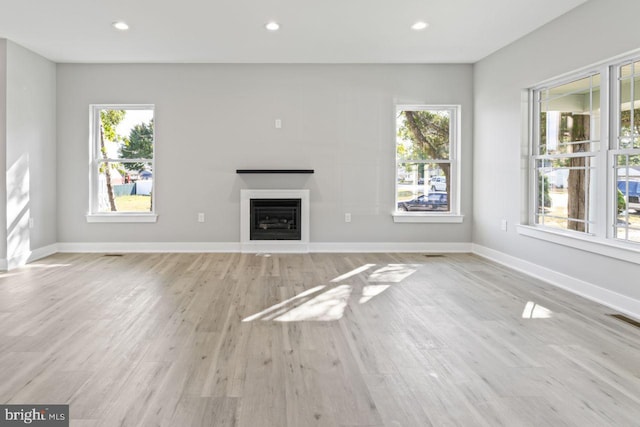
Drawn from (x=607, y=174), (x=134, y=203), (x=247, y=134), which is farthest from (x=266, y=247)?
(x=607, y=174)

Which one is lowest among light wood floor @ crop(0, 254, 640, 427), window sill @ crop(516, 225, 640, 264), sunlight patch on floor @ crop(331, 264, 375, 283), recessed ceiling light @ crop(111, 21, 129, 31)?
light wood floor @ crop(0, 254, 640, 427)

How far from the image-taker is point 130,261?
222 inches

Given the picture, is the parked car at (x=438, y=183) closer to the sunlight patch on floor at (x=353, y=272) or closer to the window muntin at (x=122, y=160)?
the sunlight patch on floor at (x=353, y=272)

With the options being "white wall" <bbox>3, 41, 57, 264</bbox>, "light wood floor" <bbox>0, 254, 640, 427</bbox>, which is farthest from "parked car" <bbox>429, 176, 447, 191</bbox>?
"white wall" <bbox>3, 41, 57, 264</bbox>

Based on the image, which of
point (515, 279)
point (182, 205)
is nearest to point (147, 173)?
point (182, 205)

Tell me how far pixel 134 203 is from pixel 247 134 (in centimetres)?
191

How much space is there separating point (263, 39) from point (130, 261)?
3.16m

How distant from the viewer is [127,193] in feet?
21.3

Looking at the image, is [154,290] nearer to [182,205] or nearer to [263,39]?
[182,205]

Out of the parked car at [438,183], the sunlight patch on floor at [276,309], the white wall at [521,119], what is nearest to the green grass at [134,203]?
the sunlight patch on floor at [276,309]

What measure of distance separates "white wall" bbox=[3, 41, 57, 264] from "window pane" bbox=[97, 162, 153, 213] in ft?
2.04

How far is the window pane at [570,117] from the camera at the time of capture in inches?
161

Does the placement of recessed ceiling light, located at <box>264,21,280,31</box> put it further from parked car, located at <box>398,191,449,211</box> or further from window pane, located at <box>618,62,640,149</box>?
window pane, located at <box>618,62,640,149</box>

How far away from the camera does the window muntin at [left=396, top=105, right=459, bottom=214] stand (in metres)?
6.49
